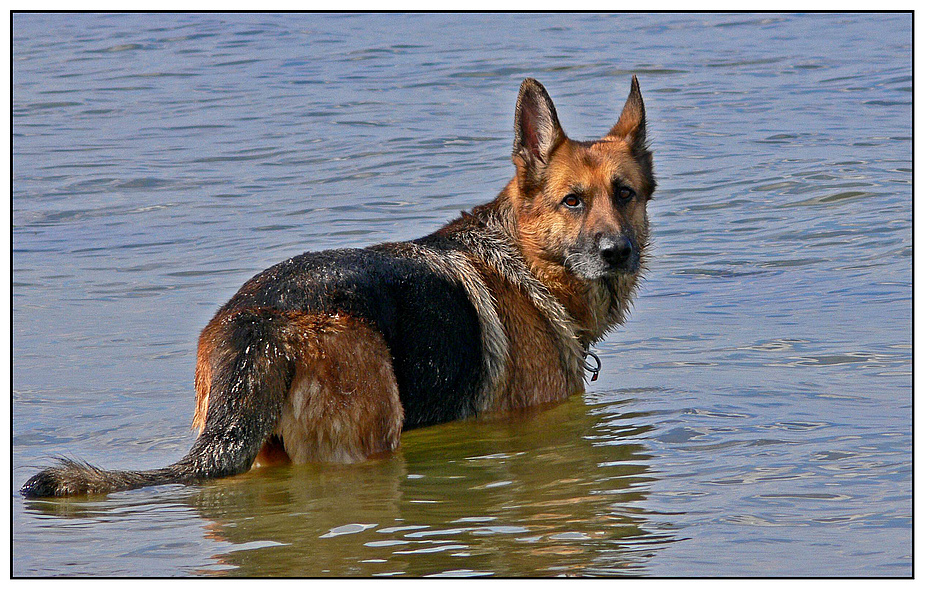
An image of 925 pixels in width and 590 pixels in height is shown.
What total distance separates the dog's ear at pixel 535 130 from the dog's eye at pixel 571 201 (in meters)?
0.28

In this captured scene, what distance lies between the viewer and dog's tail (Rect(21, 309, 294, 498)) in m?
5.32

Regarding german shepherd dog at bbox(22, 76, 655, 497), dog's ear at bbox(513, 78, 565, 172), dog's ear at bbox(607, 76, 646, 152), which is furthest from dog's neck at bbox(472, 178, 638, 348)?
dog's ear at bbox(607, 76, 646, 152)

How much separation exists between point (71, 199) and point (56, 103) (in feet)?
17.4

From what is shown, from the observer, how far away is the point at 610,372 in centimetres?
773

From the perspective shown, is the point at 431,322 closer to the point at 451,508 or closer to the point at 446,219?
the point at 451,508

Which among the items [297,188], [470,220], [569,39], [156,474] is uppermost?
[569,39]

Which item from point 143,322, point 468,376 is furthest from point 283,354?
point 143,322

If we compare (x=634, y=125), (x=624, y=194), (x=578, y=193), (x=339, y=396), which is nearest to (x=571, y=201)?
(x=578, y=193)

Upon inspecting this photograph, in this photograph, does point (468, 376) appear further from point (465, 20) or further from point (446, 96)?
point (465, 20)

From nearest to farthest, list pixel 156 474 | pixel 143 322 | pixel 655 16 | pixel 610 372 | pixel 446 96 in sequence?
pixel 156 474 < pixel 610 372 < pixel 143 322 < pixel 446 96 < pixel 655 16

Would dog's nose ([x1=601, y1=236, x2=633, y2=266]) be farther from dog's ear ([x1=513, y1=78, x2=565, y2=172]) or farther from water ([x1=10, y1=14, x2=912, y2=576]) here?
water ([x1=10, y1=14, x2=912, y2=576])

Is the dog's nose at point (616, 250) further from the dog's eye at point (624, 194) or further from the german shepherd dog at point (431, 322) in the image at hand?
the dog's eye at point (624, 194)

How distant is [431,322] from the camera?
626 cm

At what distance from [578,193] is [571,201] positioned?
7cm
